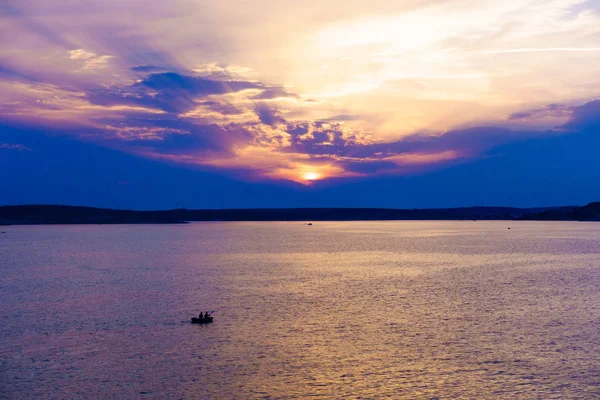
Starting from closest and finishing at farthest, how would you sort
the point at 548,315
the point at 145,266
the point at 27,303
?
the point at 548,315, the point at 27,303, the point at 145,266

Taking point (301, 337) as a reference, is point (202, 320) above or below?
above

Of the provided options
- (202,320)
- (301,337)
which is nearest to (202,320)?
(202,320)

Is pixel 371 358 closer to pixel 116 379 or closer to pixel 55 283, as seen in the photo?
pixel 116 379

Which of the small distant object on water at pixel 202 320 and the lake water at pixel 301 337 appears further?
the small distant object on water at pixel 202 320

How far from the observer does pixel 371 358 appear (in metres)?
31.8

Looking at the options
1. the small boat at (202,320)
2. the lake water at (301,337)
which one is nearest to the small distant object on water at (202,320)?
the small boat at (202,320)

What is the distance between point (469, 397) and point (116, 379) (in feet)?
53.5

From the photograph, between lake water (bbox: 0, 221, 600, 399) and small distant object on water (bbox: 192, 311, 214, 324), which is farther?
small distant object on water (bbox: 192, 311, 214, 324)

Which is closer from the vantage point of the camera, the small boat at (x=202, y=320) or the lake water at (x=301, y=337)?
the lake water at (x=301, y=337)

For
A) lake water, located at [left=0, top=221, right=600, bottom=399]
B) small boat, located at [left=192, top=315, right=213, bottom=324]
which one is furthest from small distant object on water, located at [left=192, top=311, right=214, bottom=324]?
lake water, located at [left=0, top=221, right=600, bottom=399]

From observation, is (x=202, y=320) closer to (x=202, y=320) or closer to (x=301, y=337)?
(x=202, y=320)

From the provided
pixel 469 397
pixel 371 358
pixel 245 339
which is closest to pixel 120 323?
pixel 245 339

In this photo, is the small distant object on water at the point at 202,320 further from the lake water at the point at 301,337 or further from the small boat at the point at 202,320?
the lake water at the point at 301,337

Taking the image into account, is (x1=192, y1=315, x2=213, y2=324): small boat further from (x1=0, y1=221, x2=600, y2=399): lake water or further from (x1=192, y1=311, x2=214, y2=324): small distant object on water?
(x1=0, y1=221, x2=600, y2=399): lake water
